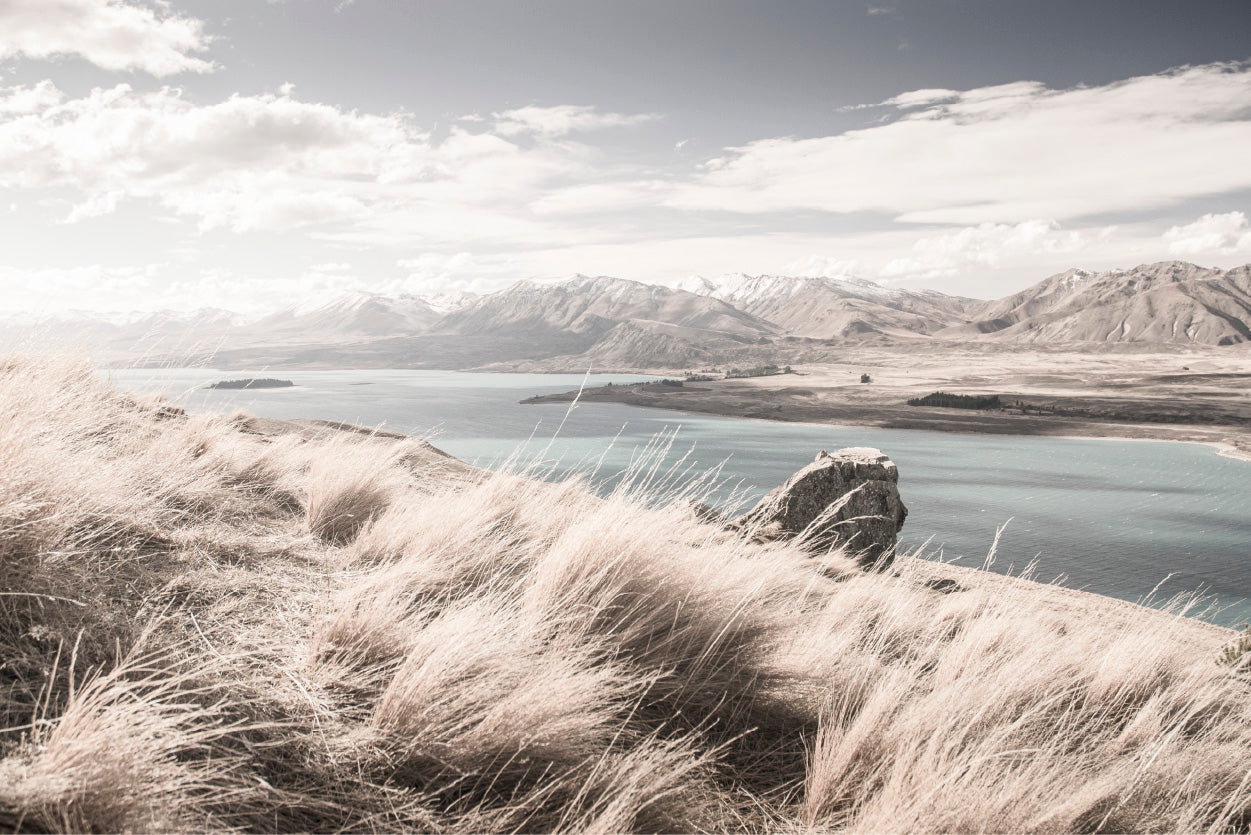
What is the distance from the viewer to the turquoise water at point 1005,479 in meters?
26.7

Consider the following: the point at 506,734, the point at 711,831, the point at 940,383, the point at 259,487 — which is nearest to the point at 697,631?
the point at 711,831

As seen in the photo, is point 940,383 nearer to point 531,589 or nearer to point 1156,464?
point 1156,464

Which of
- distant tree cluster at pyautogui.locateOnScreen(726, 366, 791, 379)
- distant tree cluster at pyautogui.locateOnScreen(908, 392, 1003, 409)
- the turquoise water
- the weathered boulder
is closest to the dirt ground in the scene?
distant tree cluster at pyautogui.locateOnScreen(908, 392, 1003, 409)

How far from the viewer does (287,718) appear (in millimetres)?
2082

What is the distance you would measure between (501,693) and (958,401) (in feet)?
315

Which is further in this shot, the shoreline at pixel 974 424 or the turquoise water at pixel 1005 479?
the shoreline at pixel 974 424

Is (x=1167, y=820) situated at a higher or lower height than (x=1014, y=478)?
higher

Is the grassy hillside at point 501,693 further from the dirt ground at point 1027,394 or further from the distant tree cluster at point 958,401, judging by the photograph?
the distant tree cluster at point 958,401

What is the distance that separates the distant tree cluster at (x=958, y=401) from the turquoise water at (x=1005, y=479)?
54.6 ft

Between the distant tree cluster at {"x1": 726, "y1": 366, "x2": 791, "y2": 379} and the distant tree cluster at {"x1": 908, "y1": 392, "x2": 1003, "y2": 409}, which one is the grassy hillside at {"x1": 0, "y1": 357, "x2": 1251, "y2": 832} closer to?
the distant tree cluster at {"x1": 908, "y1": 392, "x2": 1003, "y2": 409}

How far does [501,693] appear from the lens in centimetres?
226

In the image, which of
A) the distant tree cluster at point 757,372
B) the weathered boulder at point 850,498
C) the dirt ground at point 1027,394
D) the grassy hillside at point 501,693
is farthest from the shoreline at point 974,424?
the grassy hillside at point 501,693

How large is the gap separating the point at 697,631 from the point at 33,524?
268cm

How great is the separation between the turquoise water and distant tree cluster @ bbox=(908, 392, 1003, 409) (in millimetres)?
16647
